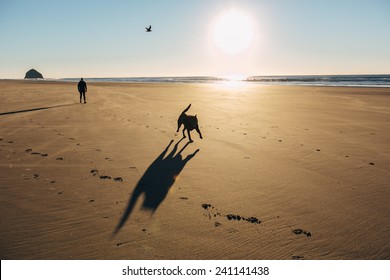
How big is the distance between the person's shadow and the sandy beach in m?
0.03

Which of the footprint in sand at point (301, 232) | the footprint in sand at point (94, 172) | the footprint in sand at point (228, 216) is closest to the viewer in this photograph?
the footprint in sand at point (301, 232)

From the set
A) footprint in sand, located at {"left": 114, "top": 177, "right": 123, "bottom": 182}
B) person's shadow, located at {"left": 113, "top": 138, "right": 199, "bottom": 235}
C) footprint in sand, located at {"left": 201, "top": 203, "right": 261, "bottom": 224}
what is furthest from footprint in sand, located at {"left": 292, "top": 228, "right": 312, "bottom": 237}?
footprint in sand, located at {"left": 114, "top": 177, "right": 123, "bottom": 182}

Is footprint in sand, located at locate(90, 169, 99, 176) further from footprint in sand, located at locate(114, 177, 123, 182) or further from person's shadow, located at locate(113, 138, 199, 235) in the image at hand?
person's shadow, located at locate(113, 138, 199, 235)

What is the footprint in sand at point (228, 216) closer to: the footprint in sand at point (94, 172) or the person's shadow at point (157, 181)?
the person's shadow at point (157, 181)

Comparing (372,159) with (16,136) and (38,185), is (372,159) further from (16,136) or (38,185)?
(16,136)

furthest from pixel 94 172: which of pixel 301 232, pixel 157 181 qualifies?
A: pixel 301 232

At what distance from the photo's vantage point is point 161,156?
7867mm

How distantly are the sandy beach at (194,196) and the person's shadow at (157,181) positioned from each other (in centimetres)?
3

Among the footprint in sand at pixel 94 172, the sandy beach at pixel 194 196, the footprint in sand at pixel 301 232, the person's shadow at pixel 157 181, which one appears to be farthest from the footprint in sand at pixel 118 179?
the footprint in sand at pixel 301 232

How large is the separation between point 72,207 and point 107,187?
3.05ft

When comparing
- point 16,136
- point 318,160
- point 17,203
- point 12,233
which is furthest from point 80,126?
point 318,160

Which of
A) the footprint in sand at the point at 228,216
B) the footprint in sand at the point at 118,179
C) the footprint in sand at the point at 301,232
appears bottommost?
the footprint in sand at the point at 118,179

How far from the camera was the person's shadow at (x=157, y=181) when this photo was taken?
16.1ft

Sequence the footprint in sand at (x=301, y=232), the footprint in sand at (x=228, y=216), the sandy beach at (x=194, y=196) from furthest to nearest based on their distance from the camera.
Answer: the footprint in sand at (x=228, y=216), the footprint in sand at (x=301, y=232), the sandy beach at (x=194, y=196)
